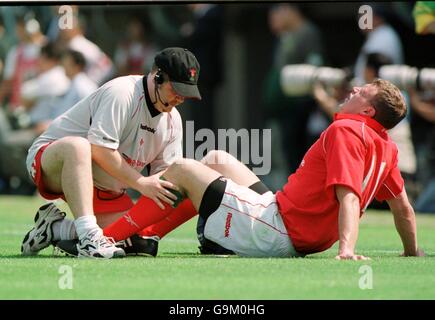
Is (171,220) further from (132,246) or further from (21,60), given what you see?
(21,60)

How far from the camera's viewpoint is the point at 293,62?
1502 centimetres

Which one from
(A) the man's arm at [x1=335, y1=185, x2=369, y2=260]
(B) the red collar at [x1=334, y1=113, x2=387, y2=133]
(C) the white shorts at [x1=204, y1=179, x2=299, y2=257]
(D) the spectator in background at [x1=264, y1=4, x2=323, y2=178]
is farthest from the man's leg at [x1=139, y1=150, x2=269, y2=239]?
(D) the spectator in background at [x1=264, y1=4, x2=323, y2=178]

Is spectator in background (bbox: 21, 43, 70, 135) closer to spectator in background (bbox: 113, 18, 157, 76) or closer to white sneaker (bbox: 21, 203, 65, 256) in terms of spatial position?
spectator in background (bbox: 113, 18, 157, 76)

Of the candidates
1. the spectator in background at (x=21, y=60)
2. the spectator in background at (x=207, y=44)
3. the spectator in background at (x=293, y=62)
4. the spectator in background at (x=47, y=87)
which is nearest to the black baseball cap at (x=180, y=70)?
the spectator in background at (x=293, y=62)

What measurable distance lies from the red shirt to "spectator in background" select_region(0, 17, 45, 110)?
11.0 m

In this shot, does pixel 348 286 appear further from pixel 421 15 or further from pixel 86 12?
pixel 86 12

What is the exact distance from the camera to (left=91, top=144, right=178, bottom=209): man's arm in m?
7.12

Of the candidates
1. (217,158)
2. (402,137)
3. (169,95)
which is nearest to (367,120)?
(217,158)

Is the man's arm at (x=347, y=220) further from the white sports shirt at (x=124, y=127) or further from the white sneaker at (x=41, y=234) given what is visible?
the white sneaker at (x=41, y=234)

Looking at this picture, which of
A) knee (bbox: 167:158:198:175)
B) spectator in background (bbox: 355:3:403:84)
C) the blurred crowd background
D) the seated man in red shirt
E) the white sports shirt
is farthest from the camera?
the blurred crowd background

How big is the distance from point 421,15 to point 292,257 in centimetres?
489

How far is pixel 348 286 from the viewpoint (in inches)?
232

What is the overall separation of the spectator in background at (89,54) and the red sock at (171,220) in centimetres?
853

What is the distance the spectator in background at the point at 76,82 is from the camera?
560 inches
